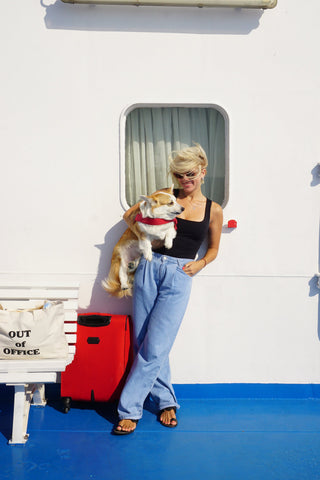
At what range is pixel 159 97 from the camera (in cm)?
306

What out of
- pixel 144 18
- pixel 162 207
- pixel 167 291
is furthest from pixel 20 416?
pixel 144 18

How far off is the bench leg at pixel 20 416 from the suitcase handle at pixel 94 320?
0.59 meters

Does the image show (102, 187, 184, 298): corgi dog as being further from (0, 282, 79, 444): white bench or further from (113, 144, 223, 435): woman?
(0, 282, 79, 444): white bench

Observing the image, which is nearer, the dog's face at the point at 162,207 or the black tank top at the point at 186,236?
the dog's face at the point at 162,207

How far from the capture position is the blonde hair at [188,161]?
2.84 metres

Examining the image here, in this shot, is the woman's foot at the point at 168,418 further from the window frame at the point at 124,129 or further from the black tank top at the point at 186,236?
the window frame at the point at 124,129

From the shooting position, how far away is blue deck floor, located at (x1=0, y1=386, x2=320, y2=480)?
224 cm

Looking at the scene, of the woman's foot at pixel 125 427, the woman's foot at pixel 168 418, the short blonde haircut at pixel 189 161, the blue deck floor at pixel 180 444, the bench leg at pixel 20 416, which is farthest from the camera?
the short blonde haircut at pixel 189 161

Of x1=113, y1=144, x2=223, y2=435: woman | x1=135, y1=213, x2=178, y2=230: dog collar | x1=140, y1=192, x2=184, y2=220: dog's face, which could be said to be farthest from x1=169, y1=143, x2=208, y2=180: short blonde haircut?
x1=135, y1=213, x2=178, y2=230: dog collar

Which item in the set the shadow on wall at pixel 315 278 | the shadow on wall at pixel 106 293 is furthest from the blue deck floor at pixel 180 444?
the shadow on wall at pixel 315 278

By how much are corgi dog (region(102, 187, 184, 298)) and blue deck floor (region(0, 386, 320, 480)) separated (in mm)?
976

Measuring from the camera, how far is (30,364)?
2.52m

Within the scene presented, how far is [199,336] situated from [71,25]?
2.63 m

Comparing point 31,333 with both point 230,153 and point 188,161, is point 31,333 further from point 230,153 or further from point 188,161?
point 230,153
